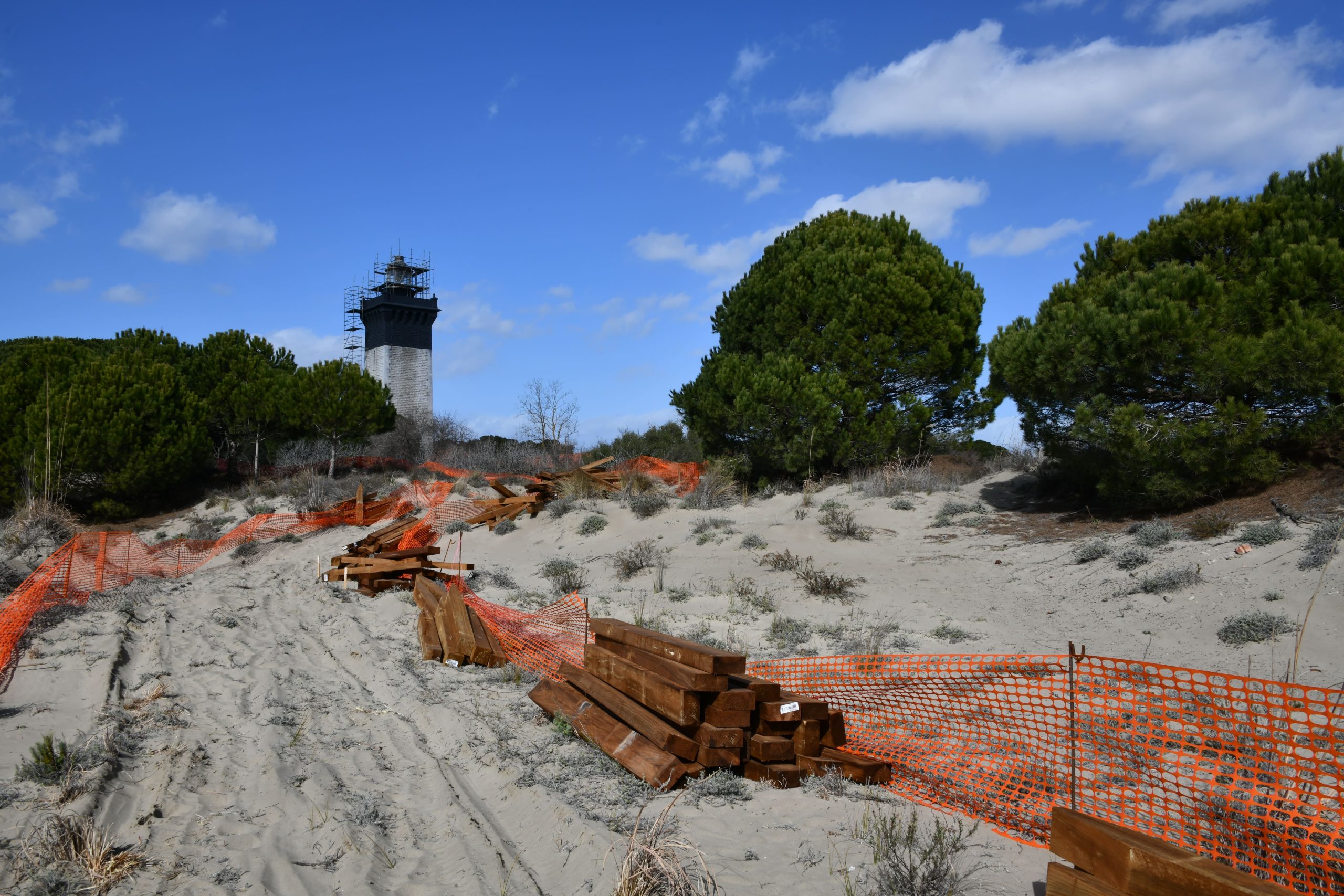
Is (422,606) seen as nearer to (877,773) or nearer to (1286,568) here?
(877,773)

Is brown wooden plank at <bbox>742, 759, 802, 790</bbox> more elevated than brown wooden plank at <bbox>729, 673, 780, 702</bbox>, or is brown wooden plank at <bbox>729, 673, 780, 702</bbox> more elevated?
brown wooden plank at <bbox>729, 673, 780, 702</bbox>

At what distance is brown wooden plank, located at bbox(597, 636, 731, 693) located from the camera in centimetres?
523

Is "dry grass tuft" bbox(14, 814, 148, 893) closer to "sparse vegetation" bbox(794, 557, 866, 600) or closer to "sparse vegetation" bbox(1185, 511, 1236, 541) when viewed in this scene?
"sparse vegetation" bbox(794, 557, 866, 600)

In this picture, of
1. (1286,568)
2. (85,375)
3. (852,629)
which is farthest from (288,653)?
(85,375)

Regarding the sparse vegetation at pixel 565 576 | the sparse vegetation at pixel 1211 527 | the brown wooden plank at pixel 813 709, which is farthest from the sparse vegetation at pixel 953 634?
the sparse vegetation at pixel 565 576

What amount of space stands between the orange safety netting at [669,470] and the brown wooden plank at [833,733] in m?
16.7

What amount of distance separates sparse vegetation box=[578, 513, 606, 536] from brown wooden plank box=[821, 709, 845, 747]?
1332cm

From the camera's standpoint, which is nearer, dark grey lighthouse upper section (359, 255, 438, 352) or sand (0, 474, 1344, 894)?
sand (0, 474, 1344, 894)

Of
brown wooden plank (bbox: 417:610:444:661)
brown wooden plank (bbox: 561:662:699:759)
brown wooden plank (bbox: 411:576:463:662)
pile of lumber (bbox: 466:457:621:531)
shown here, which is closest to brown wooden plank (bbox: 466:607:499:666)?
brown wooden plank (bbox: 411:576:463:662)

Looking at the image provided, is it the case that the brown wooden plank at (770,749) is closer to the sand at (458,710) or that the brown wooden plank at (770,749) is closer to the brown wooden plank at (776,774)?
the brown wooden plank at (776,774)

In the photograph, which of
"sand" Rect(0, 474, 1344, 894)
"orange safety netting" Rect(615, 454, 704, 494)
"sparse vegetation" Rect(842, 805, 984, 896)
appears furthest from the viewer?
"orange safety netting" Rect(615, 454, 704, 494)

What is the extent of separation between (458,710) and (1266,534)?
10.1 metres

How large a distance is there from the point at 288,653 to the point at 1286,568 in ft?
37.4

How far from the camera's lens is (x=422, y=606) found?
34.8ft
